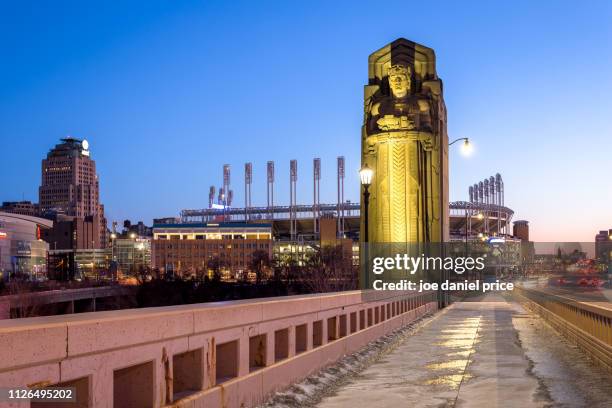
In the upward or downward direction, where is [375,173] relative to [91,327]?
upward

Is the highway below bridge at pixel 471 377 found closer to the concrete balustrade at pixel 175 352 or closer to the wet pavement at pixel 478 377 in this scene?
the wet pavement at pixel 478 377

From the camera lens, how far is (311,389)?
14.2m

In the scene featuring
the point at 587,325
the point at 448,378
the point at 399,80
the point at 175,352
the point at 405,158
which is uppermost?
the point at 399,80

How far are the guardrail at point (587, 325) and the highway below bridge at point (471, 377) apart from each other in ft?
0.88

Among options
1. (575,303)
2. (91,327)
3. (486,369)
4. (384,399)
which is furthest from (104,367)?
(575,303)

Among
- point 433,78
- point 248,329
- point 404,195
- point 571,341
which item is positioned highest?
point 433,78

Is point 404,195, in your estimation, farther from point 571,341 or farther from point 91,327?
point 91,327

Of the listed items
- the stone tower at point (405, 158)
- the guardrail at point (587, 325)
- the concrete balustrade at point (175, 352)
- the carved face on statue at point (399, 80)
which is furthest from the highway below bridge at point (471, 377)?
the carved face on statue at point (399, 80)

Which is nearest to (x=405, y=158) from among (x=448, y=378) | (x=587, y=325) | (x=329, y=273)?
(x=587, y=325)

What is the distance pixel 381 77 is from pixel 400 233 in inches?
452

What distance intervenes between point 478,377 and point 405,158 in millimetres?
38764

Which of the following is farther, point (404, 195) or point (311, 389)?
point (404, 195)

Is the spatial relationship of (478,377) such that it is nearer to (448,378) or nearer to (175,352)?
(448,378)

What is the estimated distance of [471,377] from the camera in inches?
627
